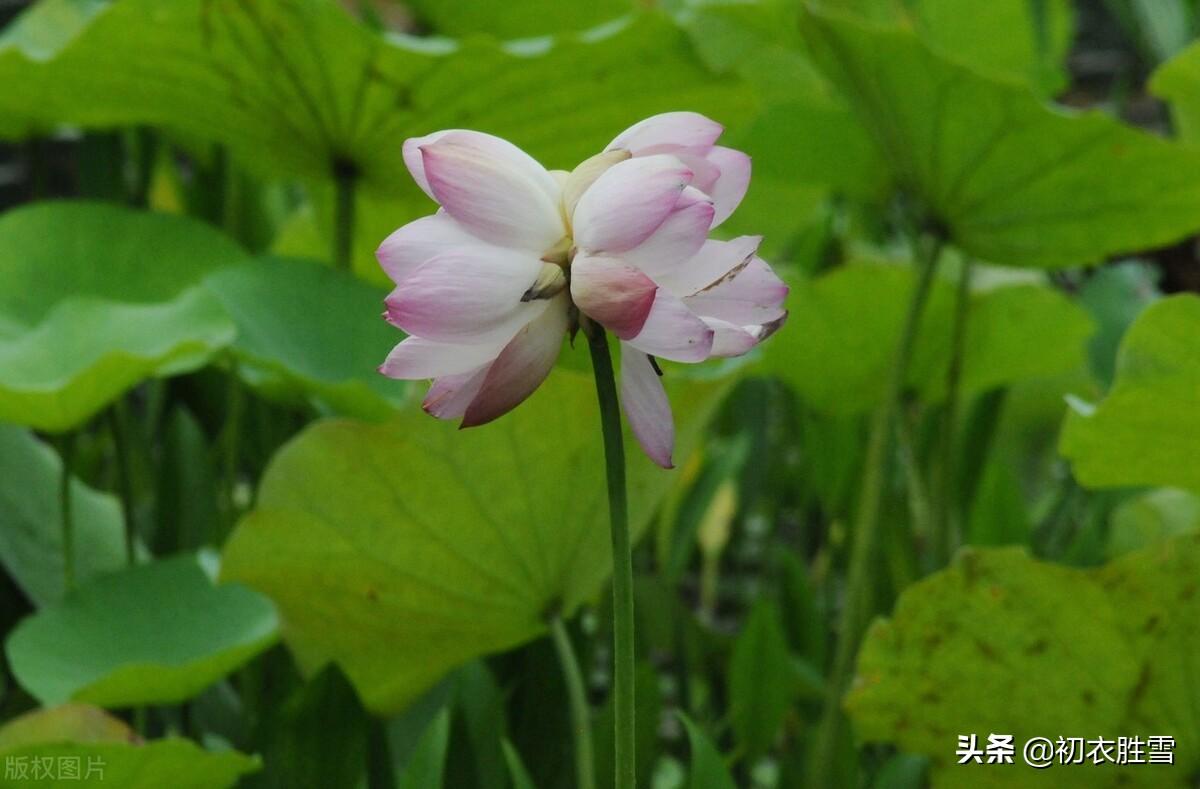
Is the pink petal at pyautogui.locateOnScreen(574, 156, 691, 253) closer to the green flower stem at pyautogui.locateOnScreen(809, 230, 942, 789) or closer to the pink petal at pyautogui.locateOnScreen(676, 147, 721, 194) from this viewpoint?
the pink petal at pyautogui.locateOnScreen(676, 147, 721, 194)

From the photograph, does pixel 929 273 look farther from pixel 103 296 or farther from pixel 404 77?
pixel 103 296

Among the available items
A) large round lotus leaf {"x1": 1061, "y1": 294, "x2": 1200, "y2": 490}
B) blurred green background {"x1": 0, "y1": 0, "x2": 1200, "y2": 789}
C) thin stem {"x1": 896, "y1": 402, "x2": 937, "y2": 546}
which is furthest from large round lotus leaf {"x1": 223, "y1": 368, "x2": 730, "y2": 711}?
thin stem {"x1": 896, "y1": 402, "x2": 937, "y2": 546}

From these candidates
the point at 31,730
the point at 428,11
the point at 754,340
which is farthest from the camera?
the point at 428,11

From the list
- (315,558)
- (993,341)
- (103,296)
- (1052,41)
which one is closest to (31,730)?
(315,558)

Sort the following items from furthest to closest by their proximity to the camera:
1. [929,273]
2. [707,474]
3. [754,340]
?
[707,474], [929,273], [754,340]

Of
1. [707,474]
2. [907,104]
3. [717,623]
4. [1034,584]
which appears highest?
[907,104]

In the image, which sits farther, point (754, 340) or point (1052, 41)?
point (1052, 41)

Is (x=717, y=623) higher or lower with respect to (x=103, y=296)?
lower

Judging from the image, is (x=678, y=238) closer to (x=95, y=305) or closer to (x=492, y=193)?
(x=492, y=193)
